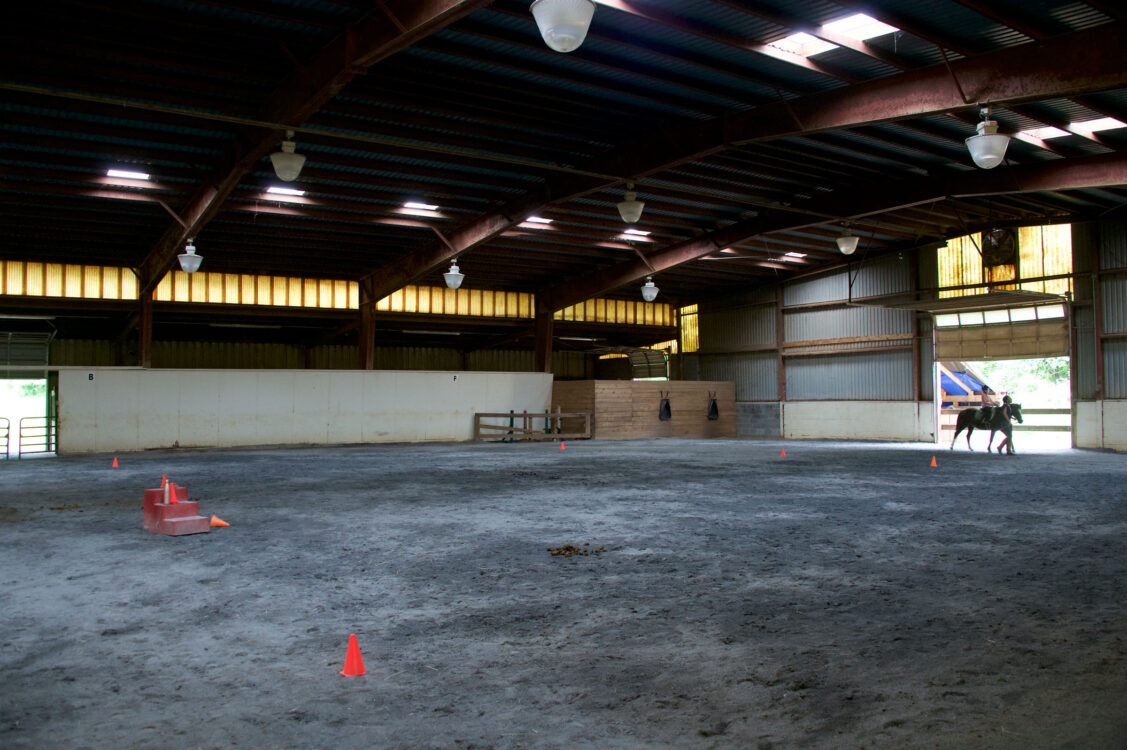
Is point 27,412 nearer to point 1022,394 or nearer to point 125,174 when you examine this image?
point 125,174

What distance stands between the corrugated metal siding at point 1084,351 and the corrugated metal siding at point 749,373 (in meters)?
11.1

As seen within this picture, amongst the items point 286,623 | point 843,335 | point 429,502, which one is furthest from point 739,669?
point 843,335

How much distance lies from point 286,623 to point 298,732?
72.5 inches

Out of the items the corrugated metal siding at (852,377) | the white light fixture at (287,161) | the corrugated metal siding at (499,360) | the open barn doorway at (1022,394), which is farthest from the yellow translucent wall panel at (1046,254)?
the corrugated metal siding at (499,360)

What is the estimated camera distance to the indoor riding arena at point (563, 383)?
4113 mm

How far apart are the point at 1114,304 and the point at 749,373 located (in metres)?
13.7

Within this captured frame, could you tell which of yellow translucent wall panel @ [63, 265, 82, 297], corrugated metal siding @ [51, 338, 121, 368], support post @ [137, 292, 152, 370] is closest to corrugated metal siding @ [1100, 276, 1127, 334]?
support post @ [137, 292, 152, 370]

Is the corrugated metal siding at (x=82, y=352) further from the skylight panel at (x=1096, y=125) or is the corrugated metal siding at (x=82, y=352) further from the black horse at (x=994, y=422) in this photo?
the skylight panel at (x=1096, y=125)

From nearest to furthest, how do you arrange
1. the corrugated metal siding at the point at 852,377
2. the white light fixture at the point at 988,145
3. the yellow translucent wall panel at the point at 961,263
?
the white light fixture at the point at 988,145 → the yellow translucent wall panel at the point at 961,263 → the corrugated metal siding at the point at 852,377

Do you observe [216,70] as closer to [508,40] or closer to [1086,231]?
[508,40]

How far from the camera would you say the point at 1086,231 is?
74.1 ft

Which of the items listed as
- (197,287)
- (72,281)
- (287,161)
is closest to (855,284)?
(287,161)

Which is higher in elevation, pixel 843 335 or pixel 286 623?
pixel 843 335

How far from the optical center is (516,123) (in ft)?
49.2
